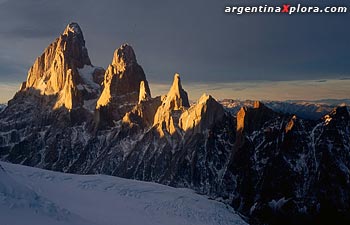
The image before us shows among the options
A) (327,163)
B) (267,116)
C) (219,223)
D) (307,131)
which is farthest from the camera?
(267,116)

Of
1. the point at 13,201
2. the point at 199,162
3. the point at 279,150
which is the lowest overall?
the point at 199,162

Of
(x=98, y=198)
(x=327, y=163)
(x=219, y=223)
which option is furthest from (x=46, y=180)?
(x=327, y=163)

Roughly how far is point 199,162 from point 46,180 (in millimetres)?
149653

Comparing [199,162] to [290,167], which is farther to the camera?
[199,162]

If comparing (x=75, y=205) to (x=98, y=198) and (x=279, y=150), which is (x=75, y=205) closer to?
(x=98, y=198)

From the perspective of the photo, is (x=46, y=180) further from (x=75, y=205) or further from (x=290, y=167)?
(x=290, y=167)

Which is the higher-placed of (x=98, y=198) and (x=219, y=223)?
(x=98, y=198)

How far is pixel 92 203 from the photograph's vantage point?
40688 mm

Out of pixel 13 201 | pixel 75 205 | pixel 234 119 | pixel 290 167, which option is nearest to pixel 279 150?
pixel 290 167

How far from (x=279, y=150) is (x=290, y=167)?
6.99 meters

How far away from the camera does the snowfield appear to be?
2744 centimetres

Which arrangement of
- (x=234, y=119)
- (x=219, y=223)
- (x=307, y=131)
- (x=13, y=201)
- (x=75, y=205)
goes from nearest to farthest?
(x=13, y=201) → (x=75, y=205) → (x=219, y=223) → (x=307, y=131) → (x=234, y=119)

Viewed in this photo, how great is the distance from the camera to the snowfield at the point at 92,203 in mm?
27438

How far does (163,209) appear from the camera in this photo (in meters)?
48.0
